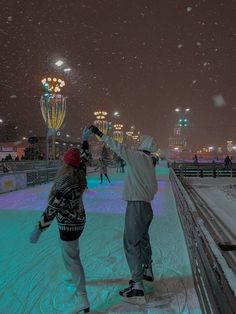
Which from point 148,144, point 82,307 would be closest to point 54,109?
point 148,144

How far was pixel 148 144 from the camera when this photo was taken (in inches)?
172

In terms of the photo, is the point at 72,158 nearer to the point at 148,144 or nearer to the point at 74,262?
the point at 148,144

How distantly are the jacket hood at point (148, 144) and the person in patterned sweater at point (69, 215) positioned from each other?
863mm

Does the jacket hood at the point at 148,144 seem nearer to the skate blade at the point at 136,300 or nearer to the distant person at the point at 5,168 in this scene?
the skate blade at the point at 136,300

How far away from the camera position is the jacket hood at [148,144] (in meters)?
4.37

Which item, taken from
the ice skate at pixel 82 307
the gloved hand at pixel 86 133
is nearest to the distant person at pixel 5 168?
Result: the gloved hand at pixel 86 133

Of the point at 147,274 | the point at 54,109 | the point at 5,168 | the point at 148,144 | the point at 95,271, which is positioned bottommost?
the point at 95,271

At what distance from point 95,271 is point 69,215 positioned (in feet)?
5.55

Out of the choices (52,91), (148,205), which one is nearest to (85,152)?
(148,205)

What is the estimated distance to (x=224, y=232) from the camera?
9516 millimetres

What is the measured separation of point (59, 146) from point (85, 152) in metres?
38.8

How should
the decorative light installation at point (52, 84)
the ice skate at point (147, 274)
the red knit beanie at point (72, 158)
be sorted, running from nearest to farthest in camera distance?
the red knit beanie at point (72, 158) → the ice skate at point (147, 274) → the decorative light installation at point (52, 84)

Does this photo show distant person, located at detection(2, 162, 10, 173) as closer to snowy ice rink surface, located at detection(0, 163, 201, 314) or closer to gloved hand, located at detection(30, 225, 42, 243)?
snowy ice rink surface, located at detection(0, 163, 201, 314)

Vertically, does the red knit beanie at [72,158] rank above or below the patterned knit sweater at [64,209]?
above
